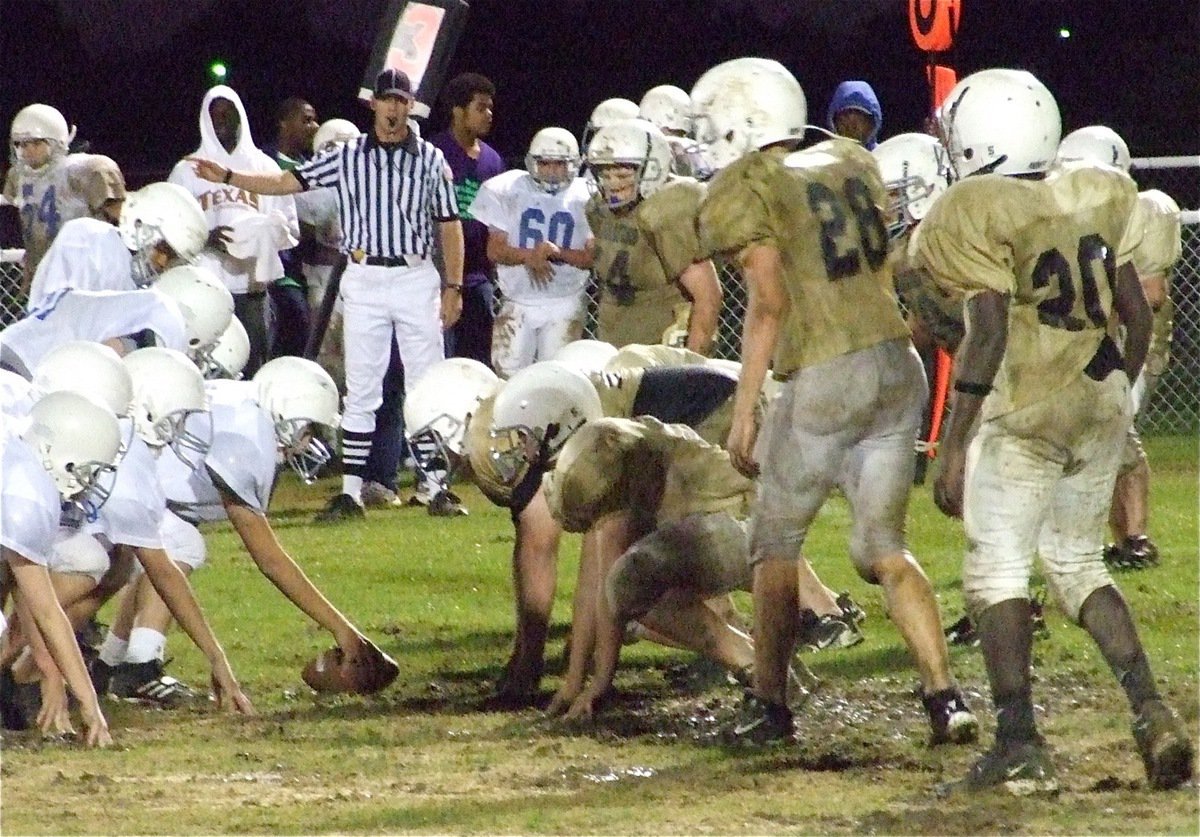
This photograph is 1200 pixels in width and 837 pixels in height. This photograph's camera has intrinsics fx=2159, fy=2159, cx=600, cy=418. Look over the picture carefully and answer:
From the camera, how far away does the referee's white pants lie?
9938mm

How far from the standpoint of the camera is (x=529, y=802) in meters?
5.10

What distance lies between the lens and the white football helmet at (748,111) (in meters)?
5.76

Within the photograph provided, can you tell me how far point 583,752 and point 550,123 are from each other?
39.3 feet

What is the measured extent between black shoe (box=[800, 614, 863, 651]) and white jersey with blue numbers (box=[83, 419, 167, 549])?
2.14 m

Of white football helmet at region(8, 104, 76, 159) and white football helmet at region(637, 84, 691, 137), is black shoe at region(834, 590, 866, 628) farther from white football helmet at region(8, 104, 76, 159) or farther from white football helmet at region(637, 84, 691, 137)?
white football helmet at region(8, 104, 76, 159)

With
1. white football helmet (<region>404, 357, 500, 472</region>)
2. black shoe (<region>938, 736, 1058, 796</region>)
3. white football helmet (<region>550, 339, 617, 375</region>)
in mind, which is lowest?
black shoe (<region>938, 736, 1058, 796</region>)

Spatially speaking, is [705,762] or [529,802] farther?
[705,762]

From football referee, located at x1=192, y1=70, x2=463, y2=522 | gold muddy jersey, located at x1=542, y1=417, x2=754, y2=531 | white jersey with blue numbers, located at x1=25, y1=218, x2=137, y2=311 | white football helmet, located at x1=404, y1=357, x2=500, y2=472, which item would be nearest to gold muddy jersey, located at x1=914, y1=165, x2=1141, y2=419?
gold muddy jersey, located at x1=542, y1=417, x2=754, y2=531

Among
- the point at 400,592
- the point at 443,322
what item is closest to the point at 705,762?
the point at 400,592

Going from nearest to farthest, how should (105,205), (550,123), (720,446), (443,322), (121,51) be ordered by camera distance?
(720,446) < (105,205) < (443,322) < (550,123) < (121,51)

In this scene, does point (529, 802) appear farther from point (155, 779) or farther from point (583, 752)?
point (155, 779)

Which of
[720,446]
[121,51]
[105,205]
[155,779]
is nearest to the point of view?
[155,779]

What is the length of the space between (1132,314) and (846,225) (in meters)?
0.79

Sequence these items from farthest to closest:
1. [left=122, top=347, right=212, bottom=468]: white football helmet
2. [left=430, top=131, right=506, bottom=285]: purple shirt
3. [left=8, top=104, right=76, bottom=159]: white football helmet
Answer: [left=430, top=131, right=506, bottom=285]: purple shirt
[left=8, top=104, right=76, bottom=159]: white football helmet
[left=122, top=347, right=212, bottom=468]: white football helmet
